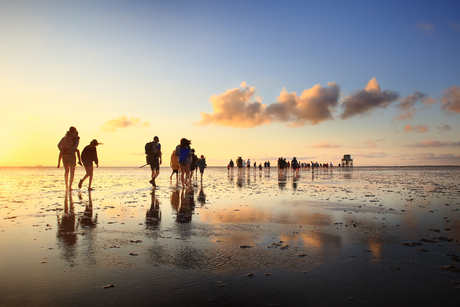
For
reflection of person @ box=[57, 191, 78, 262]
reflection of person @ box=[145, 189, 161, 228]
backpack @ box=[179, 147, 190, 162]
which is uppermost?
backpack @ box=[179, 147, 190, 162]

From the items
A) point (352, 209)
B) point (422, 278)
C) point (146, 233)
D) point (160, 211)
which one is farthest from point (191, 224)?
point (352, 209)

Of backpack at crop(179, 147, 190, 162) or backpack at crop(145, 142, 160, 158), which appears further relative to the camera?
backpack at crop(145, 142, 160, 158)

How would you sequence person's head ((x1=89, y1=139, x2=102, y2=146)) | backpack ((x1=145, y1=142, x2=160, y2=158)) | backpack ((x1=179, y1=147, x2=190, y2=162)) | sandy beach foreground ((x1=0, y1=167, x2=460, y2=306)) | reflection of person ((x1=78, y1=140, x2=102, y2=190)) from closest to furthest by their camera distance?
sandy beach foreground ((x1=0, y1=167, x2=460, y2=306)) → reflection of person ((x1=78, y1=140, x2=102, y2=190)) → person's head ((x1=89, y1=139, x2=102, y2=146)) → backpack ((x1=179, y1=147, x2=190, y2=162)) → backpack ((x1=145, y1=142, x2=160, y2=158))

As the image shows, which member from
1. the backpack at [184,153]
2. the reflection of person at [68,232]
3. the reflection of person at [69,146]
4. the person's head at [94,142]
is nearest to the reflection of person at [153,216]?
the reflection of person at [68,232]

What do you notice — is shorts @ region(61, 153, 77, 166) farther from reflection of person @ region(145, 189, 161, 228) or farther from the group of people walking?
reflection of person @ region(145, 189, 161, 228)

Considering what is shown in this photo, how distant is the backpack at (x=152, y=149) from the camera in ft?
54.9

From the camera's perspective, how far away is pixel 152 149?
17.0 metres

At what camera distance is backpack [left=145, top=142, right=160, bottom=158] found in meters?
16.7

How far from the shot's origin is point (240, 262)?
420cm

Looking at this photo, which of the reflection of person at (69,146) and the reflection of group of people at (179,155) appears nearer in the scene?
the reflection of person at (69,146)

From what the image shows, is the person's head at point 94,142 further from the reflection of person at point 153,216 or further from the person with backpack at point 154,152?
the reflection of person at point 153,216

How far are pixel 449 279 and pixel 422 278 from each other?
30 centimetres

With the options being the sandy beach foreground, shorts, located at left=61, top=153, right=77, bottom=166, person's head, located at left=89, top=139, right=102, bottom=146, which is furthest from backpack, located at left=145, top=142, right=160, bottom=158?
the sandy beach foreground

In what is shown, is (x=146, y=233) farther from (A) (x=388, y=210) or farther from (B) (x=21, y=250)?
(A) (x=388, y=210)
